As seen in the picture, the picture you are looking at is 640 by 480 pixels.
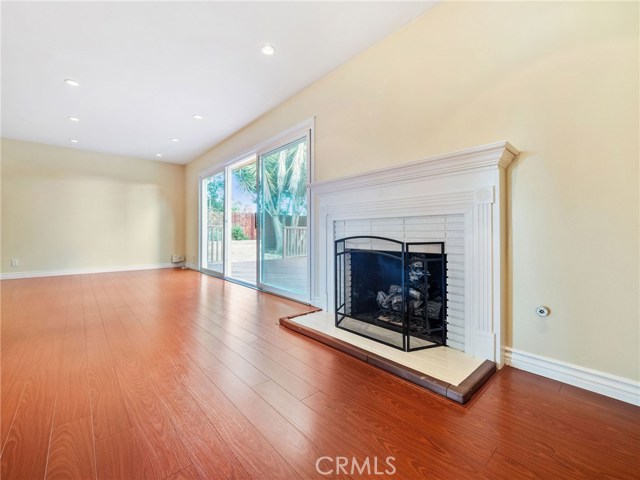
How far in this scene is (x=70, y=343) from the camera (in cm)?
210

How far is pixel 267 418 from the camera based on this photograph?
1.26 meters

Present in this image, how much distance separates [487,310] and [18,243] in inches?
287

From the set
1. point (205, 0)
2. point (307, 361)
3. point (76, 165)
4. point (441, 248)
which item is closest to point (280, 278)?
point (307, 361)

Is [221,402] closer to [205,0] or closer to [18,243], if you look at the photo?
[205,0]

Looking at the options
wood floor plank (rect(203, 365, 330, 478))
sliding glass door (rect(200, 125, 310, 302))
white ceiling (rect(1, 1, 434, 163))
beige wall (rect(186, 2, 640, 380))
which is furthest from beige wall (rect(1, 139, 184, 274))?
beige wall (rect(186, 2, 640, 380))

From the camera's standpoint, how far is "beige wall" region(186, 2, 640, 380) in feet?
4.58

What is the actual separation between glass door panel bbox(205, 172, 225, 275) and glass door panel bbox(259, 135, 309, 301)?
173 centimetres

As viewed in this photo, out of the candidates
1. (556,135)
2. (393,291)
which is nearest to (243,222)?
(393,291)

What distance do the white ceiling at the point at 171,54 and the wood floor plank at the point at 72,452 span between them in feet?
8.82

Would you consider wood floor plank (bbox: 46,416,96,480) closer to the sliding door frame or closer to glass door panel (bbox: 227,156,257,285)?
the sliding door frame

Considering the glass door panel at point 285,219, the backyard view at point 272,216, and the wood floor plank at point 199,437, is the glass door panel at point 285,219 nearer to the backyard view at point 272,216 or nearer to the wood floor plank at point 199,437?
the backyard view at point 272,216

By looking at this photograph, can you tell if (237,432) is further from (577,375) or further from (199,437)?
(577,375)

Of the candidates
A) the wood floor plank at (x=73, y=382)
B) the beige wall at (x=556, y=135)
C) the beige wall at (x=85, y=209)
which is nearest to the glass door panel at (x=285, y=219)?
the beige wall at (x=556, y=135)

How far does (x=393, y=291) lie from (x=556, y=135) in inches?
55.2
